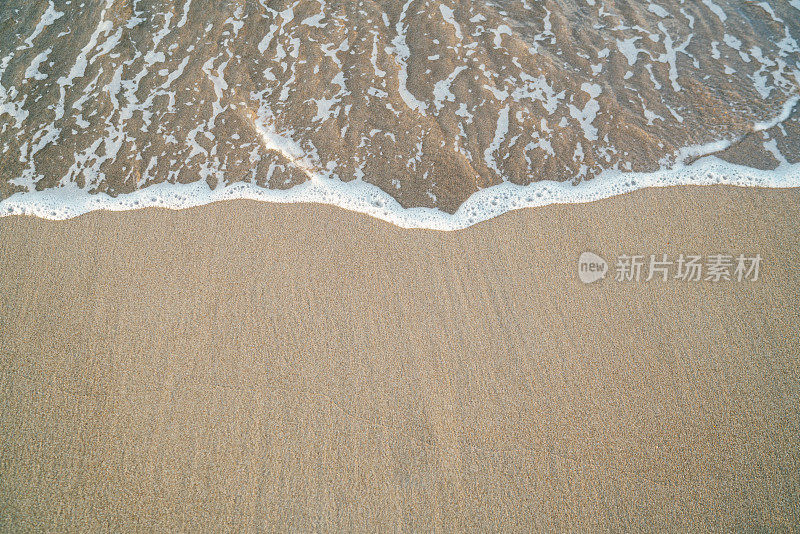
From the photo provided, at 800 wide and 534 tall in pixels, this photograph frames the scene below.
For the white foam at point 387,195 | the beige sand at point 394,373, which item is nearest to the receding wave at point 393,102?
the white foam at point 387,195

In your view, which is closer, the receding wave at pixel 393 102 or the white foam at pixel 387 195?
the white foam at pixel 387 195

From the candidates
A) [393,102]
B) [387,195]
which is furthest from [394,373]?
[393,102]

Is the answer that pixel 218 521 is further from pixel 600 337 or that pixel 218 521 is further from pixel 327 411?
pixel 600 337

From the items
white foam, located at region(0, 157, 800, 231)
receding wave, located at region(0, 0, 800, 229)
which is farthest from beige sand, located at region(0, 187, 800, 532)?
receding wave, located at region(0, 0, 800, 229)

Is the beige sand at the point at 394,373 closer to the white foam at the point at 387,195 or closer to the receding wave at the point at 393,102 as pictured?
the white foam at the point at 387,195

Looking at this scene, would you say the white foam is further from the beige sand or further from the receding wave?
the beige sand

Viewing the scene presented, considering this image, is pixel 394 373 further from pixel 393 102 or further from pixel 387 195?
pixel 393 102
